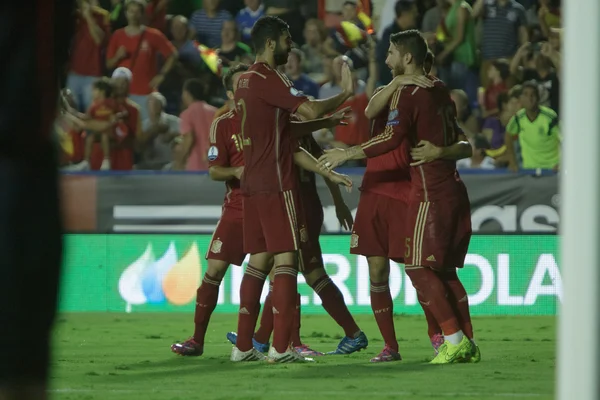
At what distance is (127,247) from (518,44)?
15.7 ft

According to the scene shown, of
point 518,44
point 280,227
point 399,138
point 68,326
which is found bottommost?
point 68,326

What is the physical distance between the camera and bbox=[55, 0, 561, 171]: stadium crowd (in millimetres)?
12812

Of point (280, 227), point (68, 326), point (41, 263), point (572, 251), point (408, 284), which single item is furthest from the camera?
point (408, 284)

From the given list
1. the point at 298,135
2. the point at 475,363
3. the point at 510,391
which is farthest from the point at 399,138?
the point at 510,391

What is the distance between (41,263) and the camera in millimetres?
2777

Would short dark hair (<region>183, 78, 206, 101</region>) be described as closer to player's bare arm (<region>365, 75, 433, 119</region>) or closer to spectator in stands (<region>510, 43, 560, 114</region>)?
spectator in stands (<region>510, 43, 560, 114</region>)

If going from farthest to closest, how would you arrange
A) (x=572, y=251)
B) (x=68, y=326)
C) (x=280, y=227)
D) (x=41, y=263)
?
(x=68, y=326) < (x=280, y=227) < (x=572, y=251) < (x=41, y=263)

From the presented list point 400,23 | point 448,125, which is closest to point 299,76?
point 400,23

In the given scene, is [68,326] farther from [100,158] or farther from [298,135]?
[298,135]

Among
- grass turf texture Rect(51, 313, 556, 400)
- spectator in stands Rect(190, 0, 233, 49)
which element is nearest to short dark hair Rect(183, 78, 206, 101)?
spectator in stands Rect(190, 0, 233, 49)

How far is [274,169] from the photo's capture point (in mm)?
7723

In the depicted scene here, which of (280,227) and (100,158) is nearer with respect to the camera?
(280,227)

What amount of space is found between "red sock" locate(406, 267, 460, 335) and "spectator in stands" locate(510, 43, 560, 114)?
228 inches

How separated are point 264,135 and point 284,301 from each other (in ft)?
3.46
